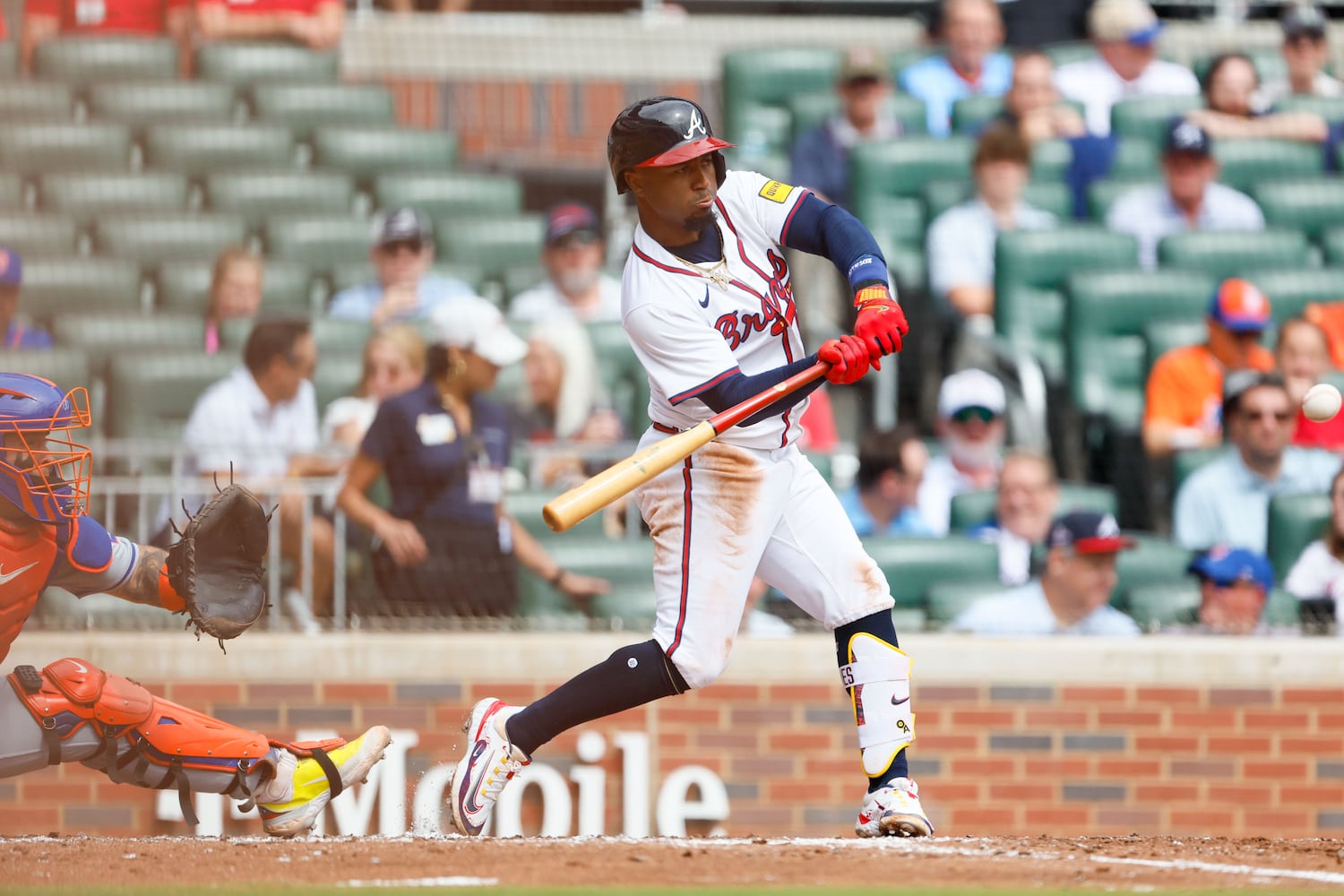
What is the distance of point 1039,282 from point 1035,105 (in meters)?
1.30

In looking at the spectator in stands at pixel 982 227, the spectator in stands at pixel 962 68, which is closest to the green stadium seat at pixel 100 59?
the spectator in stands at pixel 962 68

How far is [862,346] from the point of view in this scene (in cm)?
384

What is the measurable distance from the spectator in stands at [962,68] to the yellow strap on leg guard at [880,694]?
14.8 ft

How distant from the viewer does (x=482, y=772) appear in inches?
169

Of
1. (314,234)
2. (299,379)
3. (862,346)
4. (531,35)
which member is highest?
(531,35)

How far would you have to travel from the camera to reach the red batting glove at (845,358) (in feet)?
12.5

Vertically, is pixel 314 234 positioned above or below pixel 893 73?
below

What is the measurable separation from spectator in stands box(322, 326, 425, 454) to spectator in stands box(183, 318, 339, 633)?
80mm

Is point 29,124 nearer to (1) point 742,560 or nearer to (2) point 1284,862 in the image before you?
(1) point 742,560

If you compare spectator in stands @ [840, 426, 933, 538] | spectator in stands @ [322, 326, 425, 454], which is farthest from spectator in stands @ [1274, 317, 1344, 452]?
spectator in stands @ [322, 326, 425, 454]

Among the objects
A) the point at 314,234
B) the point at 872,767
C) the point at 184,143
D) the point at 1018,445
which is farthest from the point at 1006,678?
the point at 184,143

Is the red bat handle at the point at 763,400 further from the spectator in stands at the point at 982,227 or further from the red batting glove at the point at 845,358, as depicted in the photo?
the spectator in stands at the point at 982,227

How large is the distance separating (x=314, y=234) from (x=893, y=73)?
2.89 meters

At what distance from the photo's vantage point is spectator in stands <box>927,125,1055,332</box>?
6.94 m
